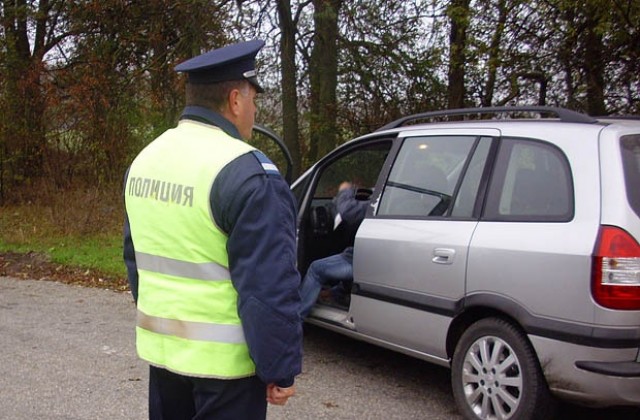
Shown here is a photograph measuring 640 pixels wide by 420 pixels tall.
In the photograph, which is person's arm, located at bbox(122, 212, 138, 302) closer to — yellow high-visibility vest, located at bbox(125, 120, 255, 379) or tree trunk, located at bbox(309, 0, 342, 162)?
yellow high-visibility vest, located at bbox(125, 120, 255, 379)

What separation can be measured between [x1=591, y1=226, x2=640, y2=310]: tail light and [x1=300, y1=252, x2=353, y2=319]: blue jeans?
6.68ft

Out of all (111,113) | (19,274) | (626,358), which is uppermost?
(111,113)

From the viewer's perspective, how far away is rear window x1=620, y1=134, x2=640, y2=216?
3.32 m

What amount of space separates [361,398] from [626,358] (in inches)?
69.5

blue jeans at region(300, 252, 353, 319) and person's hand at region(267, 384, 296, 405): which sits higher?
person's hand at region(267, 384, 296, 405)

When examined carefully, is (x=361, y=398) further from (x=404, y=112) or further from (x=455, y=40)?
(x=404, y=112)

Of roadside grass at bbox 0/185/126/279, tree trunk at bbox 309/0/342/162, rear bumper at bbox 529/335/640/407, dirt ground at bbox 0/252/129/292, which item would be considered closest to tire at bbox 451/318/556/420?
rear bumper at bbox 529/335/640/407

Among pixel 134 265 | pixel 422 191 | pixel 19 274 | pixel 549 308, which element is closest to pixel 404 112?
pixel 19 274

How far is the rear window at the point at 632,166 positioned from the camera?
3320mm

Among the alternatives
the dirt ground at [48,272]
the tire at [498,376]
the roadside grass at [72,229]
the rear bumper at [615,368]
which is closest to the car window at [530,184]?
the tire at [498,376]

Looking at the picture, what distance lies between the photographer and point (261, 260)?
6.59ft

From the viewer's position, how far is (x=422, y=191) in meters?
4.41

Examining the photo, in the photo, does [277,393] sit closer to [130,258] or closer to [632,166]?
[130,258]

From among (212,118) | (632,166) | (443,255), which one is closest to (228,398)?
(212,118)
